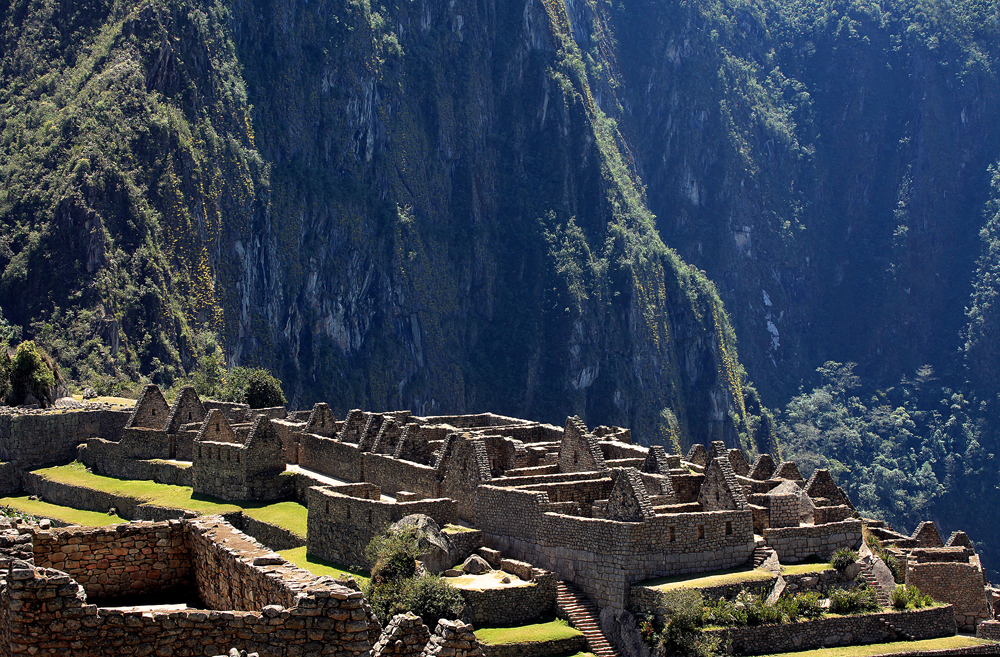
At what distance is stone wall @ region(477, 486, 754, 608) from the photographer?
106ft

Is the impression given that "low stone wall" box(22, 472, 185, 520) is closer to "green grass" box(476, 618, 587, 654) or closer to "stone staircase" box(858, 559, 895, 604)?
"green grass" box(476, 618, 587, 654)

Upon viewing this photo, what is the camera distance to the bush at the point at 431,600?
2906 centimetres

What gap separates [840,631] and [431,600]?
10.5 metres

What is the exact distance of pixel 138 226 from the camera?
145m

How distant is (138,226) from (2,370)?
89786mm

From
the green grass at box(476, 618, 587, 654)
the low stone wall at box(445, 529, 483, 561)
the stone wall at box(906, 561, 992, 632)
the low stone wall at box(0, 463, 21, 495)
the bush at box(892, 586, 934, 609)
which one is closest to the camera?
the green grass at box(476, 618, 587, 654)

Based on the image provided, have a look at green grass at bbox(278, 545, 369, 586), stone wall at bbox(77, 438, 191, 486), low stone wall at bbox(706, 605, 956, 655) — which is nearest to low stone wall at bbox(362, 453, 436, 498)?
green grass at bbox(278, 545, 369, 586)

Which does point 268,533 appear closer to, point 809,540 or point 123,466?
point 123,466

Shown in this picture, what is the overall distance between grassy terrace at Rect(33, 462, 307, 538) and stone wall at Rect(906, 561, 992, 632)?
1937 cm

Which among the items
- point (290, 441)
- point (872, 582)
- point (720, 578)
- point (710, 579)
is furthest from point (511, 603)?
point (290, 441)

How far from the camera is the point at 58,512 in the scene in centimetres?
4369

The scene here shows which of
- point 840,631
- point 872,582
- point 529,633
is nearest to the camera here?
point 529,633

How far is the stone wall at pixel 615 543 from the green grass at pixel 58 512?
43.5 feet

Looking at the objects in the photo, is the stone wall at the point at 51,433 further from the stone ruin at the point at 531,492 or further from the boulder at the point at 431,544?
the boulder at the point at 431,544
